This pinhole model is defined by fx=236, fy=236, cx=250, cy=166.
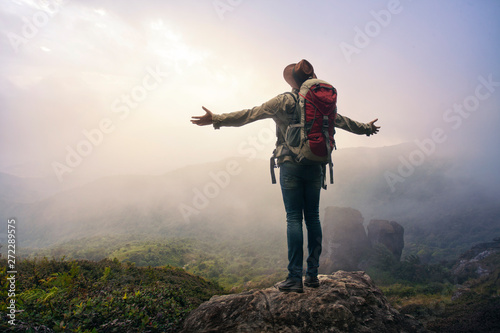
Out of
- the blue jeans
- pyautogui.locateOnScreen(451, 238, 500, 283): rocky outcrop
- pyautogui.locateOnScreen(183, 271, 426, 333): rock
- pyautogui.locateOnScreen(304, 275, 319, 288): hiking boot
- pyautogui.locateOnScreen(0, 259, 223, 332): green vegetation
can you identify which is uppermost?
the blue jeans

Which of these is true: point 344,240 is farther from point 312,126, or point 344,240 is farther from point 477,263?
point 312,126

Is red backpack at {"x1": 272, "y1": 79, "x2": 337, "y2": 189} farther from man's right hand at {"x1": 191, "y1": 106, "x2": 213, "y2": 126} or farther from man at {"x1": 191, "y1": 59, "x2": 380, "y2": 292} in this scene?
man's right hand at {"x1": 191, "y1": 106, "x2": 213, "y2": 126}

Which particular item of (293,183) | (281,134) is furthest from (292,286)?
(281,134)

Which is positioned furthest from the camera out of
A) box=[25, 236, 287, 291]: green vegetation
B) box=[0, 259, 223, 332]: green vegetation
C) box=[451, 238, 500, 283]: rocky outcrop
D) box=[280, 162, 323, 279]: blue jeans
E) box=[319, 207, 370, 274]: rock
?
box=[319, 207, 370, 274]: rock

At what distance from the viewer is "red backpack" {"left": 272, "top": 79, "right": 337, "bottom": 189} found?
3.92 meters

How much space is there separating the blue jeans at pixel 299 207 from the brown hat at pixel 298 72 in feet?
5.40

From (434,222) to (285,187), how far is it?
676 feet

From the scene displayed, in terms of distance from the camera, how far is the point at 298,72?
442 cm

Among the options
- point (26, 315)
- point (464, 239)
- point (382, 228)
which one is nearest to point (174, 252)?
point (382, 228)

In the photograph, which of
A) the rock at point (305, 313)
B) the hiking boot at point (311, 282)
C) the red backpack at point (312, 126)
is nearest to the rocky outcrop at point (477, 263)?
the rock at point (305, 313)

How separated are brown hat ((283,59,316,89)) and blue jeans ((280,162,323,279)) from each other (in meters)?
1.64

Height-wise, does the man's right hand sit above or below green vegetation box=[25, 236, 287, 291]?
above

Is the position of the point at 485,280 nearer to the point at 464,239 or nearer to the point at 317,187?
the point at 317,187

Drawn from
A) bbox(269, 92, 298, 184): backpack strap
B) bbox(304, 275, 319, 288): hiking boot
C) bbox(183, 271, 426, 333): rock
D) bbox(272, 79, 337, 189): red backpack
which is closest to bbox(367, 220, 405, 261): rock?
bbox(183, 271, 426, 333): rock
